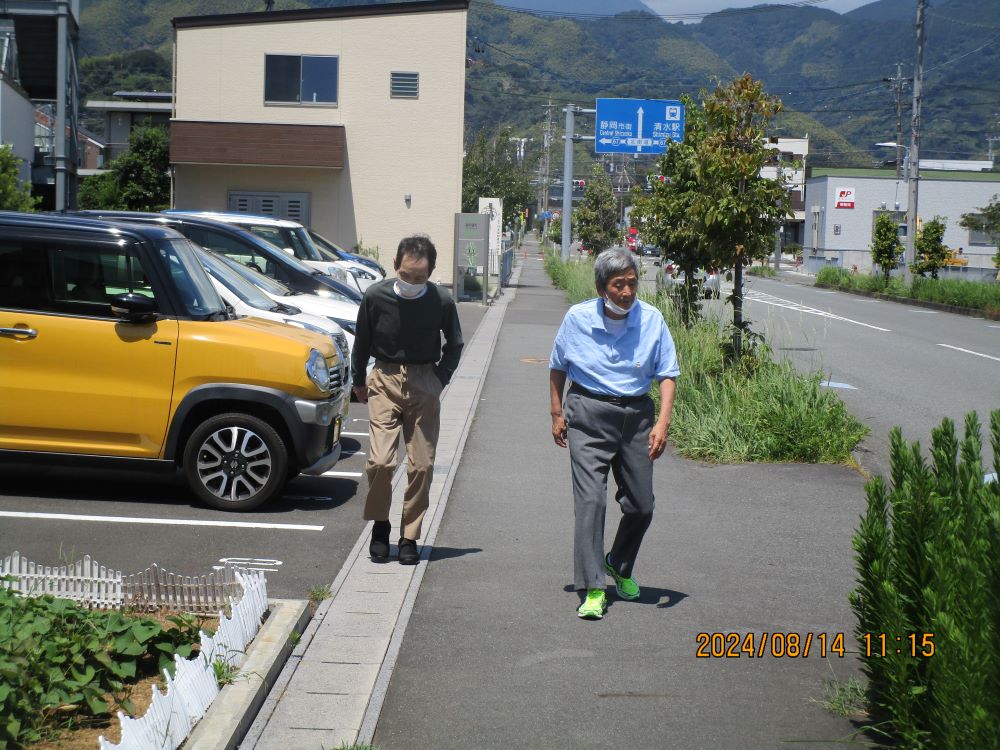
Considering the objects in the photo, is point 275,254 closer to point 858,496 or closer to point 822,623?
point 858,496

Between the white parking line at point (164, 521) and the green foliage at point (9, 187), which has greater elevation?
the green foliage at point (9, 187)

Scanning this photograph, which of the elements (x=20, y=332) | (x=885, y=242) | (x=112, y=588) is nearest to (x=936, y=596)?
(x=112, y=588)

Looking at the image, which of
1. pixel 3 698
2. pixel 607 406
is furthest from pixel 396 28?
pixel 3 698

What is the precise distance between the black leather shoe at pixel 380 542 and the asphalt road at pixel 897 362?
5123 mm

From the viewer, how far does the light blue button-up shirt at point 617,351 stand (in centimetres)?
590

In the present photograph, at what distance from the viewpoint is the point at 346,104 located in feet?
112

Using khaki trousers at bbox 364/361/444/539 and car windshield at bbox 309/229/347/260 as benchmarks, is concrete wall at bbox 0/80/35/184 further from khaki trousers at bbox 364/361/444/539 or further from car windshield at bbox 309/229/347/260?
khaki trousers at bbox 364/361/444/539

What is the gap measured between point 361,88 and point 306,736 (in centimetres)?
3133

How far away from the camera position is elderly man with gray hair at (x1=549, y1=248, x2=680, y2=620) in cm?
588

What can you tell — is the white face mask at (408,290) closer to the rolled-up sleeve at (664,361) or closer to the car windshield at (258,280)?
the rolled-up sleeve at (664,361)

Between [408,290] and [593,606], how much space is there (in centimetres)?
209

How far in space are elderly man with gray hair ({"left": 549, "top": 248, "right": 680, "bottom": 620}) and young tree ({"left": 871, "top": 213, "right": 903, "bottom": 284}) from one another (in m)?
37.5

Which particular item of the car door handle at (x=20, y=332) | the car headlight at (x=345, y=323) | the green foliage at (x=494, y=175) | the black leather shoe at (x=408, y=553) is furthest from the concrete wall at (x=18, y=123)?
the black leather shoe at (x=408, y=553)
